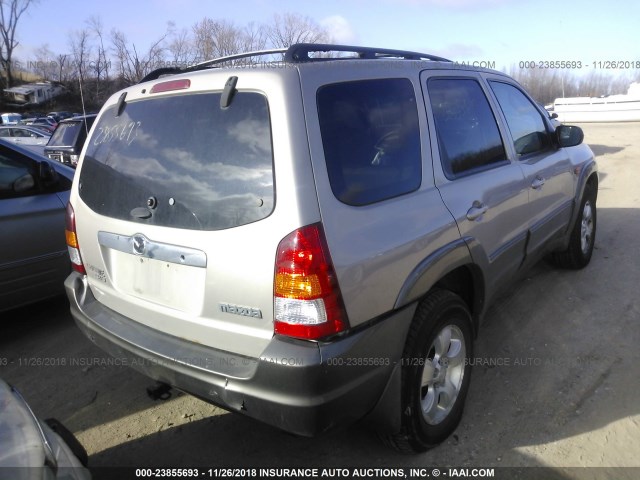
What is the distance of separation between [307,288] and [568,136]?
10.2 ft

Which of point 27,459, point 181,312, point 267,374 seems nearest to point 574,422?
point 267,374

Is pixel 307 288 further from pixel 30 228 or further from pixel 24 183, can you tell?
pixel 24 183

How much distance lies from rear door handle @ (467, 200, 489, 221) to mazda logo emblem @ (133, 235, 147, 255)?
159 cm

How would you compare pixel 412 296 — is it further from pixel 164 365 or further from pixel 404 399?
pixel 164 365

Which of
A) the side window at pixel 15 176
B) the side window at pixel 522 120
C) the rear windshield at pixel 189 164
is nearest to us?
the rear windshield at pixel 189 164

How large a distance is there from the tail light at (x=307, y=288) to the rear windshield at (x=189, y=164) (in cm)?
18

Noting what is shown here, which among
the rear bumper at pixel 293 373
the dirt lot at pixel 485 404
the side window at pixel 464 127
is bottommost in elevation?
the dirt lot at pixel 485 404

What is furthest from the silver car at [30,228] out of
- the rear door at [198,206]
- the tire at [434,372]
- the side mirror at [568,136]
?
the side mirror at [568,136]

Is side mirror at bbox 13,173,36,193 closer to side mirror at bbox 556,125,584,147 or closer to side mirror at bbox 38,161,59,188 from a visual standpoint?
side mirror at bbox 38,161,59,188

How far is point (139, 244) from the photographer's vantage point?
2230mm

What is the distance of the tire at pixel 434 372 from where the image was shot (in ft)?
7.33

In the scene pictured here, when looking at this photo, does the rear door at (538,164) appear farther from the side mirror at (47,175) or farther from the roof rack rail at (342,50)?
the side mirror at (47,175)

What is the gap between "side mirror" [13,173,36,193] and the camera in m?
3.83

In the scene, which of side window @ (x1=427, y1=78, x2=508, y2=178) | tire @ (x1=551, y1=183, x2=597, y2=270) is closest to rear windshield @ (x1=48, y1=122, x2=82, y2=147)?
side window @ (x1=427, y1=78, x2=508, y2=178)
